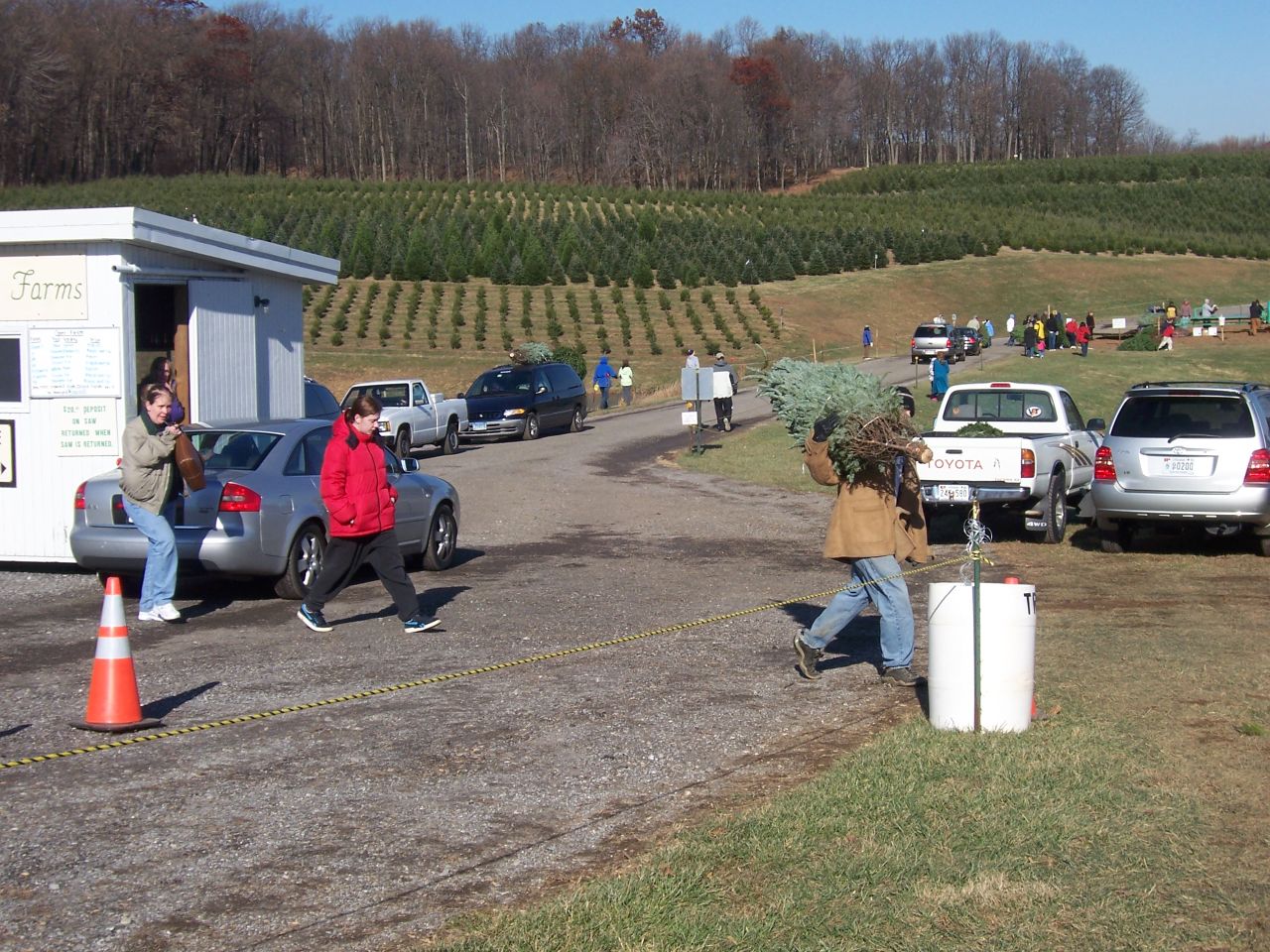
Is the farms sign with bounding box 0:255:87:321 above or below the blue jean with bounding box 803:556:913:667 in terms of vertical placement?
above

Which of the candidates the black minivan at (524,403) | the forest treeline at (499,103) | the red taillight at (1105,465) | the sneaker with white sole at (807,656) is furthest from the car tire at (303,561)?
the forest treeline at (499,103)

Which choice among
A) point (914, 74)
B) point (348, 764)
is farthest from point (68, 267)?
point (914, 74)

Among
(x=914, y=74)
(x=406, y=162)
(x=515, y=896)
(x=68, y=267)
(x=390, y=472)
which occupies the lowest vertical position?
(x=515, y=896)

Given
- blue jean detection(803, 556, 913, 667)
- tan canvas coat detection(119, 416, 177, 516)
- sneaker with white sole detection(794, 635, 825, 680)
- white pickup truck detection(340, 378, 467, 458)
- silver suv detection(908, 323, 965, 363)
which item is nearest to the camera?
Result: blue jean detection(803, 556, 913, 667)

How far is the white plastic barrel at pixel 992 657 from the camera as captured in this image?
6.82 m

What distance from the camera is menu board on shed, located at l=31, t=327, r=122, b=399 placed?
1295cm

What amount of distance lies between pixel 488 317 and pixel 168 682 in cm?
5097

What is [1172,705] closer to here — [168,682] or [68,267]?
[168,682]

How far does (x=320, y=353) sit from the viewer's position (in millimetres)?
51188

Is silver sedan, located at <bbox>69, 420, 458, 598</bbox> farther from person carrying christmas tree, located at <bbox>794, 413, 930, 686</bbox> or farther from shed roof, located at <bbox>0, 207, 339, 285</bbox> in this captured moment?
person carrying christmas tree, located at <bbox>794, 413, 930, 686</bbox>

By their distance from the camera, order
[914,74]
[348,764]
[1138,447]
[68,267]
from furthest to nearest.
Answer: [914,74] < [1138,447] < [68,267] < [348,764]

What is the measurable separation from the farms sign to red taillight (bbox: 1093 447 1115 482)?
32.3 feet

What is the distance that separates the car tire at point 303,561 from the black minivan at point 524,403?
1813cm

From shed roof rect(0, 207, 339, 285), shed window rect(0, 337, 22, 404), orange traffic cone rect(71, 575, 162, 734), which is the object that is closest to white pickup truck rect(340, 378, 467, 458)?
shed roof rect(0, 207, 339, 285)
